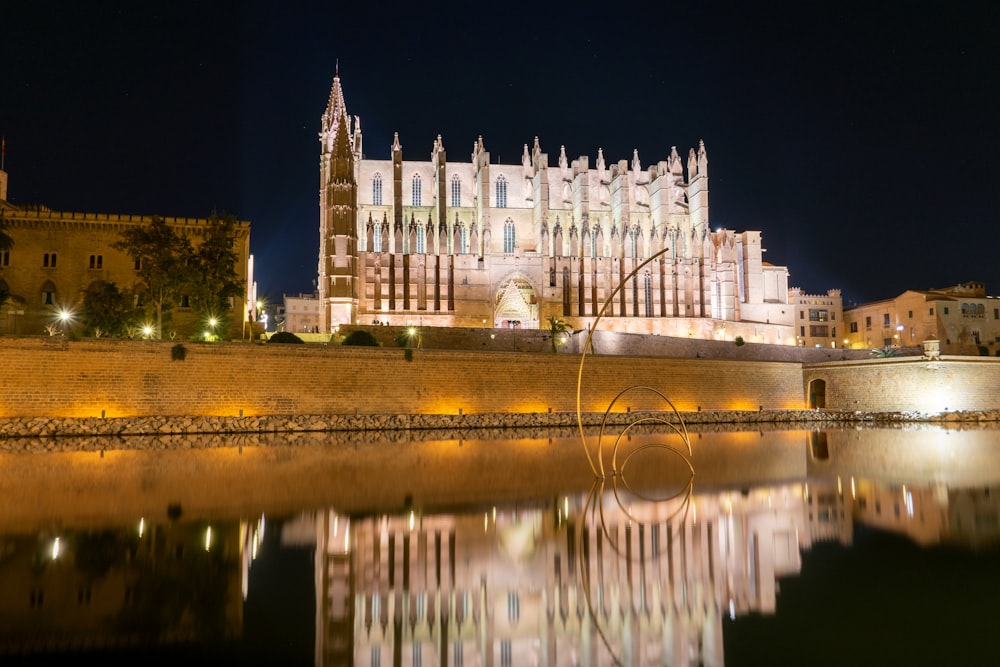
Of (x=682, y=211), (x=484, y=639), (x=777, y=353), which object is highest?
(x=682, y=211)

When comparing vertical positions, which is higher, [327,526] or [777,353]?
[777,353]

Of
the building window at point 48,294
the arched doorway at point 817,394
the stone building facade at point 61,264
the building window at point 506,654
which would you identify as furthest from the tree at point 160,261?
the arched doorway at point 817,394

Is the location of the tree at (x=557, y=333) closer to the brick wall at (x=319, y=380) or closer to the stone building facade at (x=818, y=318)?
the brick wall at (x=319, y=380)

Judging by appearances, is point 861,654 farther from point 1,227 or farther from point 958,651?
point 1,227

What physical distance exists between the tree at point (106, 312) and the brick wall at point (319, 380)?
7.85 m

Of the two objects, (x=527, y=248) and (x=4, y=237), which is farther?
(x=527, y=248)

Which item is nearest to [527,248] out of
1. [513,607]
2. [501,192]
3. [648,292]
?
[501,192]

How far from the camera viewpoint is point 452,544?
8.34 meters

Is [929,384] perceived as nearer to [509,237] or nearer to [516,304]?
[516,304]

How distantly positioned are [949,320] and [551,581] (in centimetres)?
5792

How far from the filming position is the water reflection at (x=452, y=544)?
5.40 metres

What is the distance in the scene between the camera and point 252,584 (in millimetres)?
6805

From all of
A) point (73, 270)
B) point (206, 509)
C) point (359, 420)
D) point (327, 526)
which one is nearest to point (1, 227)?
point (73, 270)

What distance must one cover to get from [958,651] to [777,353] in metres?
41.7
